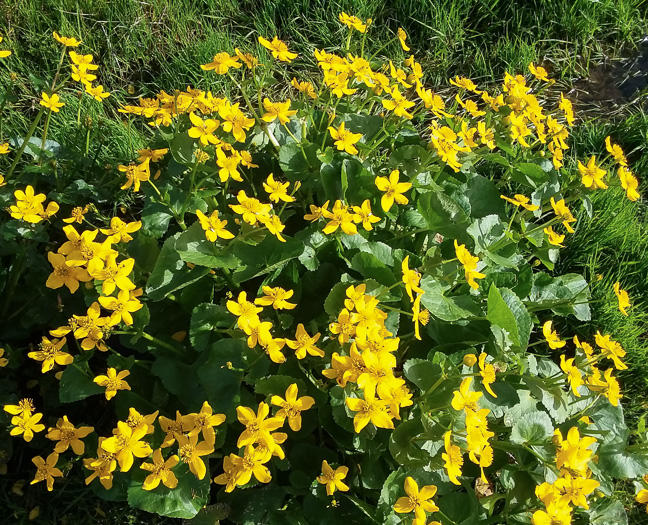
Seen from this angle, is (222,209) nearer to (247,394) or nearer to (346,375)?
(247,394)

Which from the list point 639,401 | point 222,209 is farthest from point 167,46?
point 639,401

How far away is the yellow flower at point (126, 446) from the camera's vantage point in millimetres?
1356

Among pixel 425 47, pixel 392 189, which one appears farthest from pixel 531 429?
pixel 425 47

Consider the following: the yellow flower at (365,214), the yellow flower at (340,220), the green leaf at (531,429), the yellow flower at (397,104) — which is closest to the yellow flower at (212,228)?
the yellow flower at (340,220)

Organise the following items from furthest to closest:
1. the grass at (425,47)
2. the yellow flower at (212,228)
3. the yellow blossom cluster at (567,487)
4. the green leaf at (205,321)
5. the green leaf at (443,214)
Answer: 1. the grass at (425,47)
2. the green leaf at (443,214)
3. the green leaf at (205,321)
4. the yellow flower at (212,228)
5. the yellow blossom cluster at (567,487)

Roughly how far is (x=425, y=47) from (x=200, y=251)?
97.7 inches

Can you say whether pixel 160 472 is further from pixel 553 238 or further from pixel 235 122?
pixel 553 238

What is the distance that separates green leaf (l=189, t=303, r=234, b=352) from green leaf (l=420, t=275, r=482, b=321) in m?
0.59

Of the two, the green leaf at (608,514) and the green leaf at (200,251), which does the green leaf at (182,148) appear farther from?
the green leaf at (608,514)

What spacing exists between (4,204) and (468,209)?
1.57 m

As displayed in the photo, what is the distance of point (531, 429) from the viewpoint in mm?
1704

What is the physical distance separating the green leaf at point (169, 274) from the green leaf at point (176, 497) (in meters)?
0.49

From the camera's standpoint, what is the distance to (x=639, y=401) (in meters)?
2.59

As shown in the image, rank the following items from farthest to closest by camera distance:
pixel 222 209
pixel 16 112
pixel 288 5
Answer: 1. pixel 288 5
2. pixel 16 112
3. pixel 222 209
